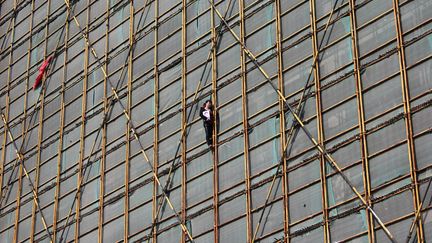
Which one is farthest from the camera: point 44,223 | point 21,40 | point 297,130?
point 21,40

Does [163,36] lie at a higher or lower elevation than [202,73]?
higher

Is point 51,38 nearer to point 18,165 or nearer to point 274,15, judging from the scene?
point 18,165

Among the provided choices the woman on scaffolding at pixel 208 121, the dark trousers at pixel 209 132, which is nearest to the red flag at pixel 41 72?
the woman on scaffolding at pixel 208 121

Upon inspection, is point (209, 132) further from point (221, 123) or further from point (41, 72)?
point (41, 72)

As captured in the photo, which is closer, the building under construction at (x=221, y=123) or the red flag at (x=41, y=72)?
the building under construction at (x=221, y=123)

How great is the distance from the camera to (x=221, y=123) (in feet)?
94.8

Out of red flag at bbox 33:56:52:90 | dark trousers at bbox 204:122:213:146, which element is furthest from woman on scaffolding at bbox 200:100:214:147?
red flag at bbox 33:56:52:90

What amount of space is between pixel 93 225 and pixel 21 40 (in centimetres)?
943

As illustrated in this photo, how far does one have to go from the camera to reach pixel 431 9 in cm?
2502

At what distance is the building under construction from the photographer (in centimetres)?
2475

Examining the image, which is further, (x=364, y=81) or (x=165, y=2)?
(x=165, y=2)

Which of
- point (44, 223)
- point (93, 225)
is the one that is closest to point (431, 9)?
point (93, 225)

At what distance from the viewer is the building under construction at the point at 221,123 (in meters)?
24.8

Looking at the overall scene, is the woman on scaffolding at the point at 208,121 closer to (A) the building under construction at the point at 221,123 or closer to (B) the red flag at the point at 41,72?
(A) the building under construction at the point at 221,123
